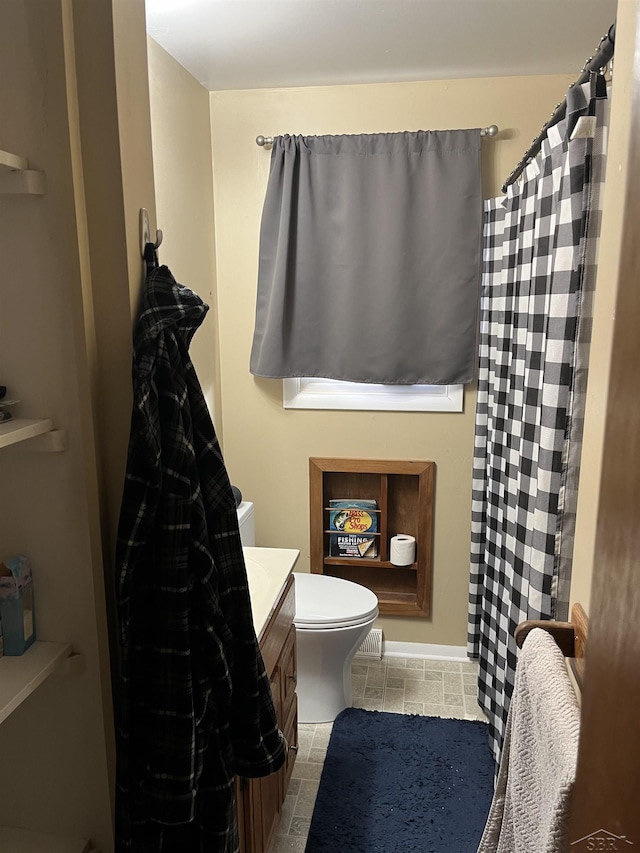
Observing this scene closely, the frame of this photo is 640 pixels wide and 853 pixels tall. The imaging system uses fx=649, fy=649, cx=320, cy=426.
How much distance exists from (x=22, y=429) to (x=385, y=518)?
202 cm

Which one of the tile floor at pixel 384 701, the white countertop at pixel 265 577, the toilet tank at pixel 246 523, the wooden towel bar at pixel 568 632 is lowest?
the tile floor at pixel 384 701

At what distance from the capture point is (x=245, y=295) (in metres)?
2.69

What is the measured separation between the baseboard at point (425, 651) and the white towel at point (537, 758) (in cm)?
173

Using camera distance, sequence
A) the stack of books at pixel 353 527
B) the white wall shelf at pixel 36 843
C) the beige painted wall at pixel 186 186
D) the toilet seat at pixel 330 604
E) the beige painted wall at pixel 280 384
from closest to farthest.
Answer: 1. the white wall shelf at pixel 36 843
2. the beige painted wall at pixel 186 186
3. the toilet seat at pixel 330 604
4. the beige painted wall at pixel 280 384
5. the stack of books at pixel 353 527

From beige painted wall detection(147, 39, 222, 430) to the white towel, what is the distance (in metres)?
1.66

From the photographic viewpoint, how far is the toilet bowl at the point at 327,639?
2229 mm

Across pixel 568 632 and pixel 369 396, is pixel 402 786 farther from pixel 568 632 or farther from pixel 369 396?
pixel 369 396

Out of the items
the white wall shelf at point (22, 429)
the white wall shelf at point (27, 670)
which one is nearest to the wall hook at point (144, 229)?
the white wall shelf at point (22, 429)

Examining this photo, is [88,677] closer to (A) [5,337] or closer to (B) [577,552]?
(A) [5,337]

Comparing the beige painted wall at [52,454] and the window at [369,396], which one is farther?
the window at [369,396]

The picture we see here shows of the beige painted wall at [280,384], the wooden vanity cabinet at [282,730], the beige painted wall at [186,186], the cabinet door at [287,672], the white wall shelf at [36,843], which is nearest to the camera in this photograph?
the white wall shelf at [36,843]

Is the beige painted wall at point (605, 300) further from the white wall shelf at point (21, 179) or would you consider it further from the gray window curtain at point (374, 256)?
the gray window curtain at point (374, 256)

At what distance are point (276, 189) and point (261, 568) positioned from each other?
1.48 m

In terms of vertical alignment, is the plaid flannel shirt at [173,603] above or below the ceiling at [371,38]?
below
